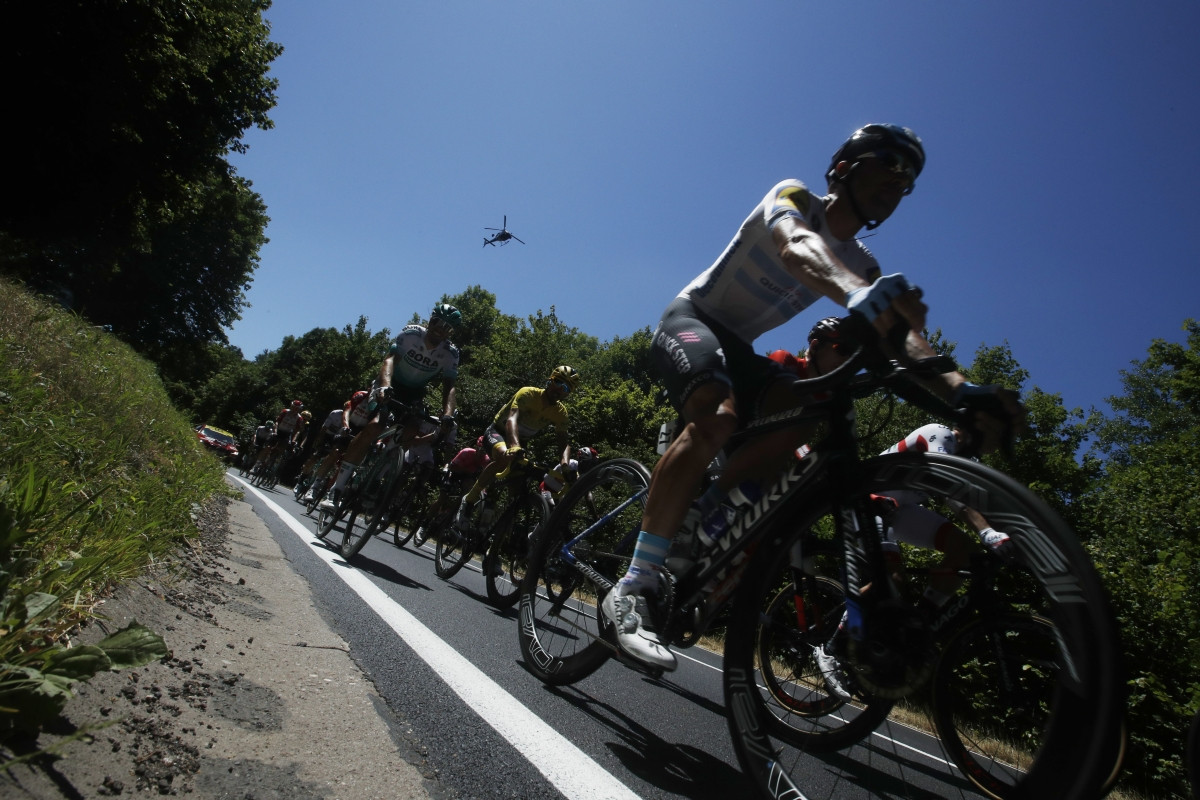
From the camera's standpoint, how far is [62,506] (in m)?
2.10

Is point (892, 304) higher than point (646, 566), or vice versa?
point (892, 304)

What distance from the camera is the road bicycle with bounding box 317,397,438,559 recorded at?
20.3ft

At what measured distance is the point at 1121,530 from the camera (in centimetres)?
1045

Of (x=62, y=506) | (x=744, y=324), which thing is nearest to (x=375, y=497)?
(x=62, y=506)

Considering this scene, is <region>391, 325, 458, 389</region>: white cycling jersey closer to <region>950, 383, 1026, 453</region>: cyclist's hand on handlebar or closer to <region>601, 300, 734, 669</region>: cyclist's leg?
<region>601, 300, 734, 669</region>: cyclist's leg

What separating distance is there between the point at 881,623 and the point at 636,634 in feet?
2.80

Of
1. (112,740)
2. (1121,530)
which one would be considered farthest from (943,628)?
(1121,530)

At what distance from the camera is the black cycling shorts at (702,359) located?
8.05 ft

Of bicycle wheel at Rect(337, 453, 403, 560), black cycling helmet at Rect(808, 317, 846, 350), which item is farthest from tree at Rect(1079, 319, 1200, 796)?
bicycle wheel at Rect(337, 453, 403, 560)

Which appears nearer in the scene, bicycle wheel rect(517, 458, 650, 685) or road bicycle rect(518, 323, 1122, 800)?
road bicycle rect(518, 323, 1122, 800)

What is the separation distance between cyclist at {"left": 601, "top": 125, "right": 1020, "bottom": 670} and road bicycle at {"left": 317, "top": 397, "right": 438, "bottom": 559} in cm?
415

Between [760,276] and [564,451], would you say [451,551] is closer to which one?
[564,451]

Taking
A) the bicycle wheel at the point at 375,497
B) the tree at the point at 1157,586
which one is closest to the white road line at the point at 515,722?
the bicycle wheel at the point at 375,497

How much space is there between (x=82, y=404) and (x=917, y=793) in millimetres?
4767
